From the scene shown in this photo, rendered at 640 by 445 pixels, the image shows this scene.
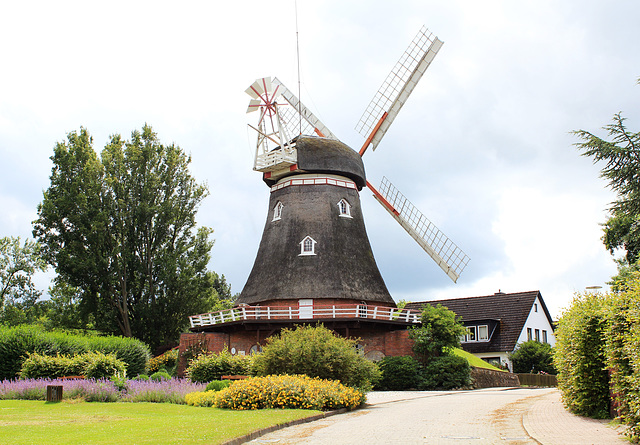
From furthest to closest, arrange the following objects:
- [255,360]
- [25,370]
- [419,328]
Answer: [419,328] → [25,370] → [255,360]

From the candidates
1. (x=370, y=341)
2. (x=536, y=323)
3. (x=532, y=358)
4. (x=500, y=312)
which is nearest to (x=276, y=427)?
(x=370, y=341)

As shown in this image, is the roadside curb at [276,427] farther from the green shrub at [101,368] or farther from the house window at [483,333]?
the house window at [483,333]

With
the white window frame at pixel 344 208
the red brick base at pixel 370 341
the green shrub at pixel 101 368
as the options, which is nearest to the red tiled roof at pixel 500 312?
the white window frame at pixel 344 208

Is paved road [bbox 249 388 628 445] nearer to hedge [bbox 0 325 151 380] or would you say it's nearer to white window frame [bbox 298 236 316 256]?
hedge [bbox 0 325 151 380]

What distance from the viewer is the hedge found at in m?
24.8

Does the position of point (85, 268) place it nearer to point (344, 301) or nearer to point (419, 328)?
point (344, 301)

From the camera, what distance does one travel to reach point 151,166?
3953 cm

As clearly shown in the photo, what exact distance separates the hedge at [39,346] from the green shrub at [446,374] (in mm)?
12699

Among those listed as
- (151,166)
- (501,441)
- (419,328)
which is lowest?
(501,441)

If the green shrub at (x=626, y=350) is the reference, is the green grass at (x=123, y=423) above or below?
below

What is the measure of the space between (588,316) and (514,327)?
94.3 feet

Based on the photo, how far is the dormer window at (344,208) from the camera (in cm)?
3253

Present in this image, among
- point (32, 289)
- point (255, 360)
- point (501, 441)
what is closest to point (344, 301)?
point (255, 360)

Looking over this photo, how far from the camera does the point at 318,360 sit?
1894 centimetres
